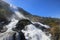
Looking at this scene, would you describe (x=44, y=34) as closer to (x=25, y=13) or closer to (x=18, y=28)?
(x=18, y=28)

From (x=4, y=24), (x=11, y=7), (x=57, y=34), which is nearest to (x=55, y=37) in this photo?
(x=57, y=34)

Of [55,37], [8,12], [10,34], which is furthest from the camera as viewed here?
[8,12]

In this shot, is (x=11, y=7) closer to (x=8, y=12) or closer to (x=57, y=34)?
(x=8, y=12)

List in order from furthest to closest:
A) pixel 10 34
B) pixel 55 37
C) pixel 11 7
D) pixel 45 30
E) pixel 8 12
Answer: pixel 11 7 < pixel 8 12 < pixel 45 30 < pixel 55 37 < pixel 10 34

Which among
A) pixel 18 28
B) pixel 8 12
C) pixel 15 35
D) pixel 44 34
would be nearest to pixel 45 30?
pixel 44 34

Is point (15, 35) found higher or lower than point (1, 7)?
lower

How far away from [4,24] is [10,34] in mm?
10629

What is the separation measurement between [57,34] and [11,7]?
29.6 m

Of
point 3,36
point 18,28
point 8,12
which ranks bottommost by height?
point 3,36

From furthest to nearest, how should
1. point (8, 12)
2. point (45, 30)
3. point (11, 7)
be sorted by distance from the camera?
point (11, 7) < point (8, 12) < point (45, 30)

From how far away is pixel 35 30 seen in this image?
5003cm

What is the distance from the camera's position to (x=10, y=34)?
44.3m

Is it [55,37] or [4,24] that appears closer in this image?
[55,37]

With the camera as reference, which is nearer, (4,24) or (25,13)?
(4,24)
